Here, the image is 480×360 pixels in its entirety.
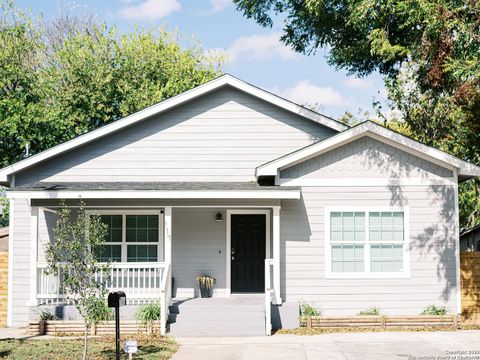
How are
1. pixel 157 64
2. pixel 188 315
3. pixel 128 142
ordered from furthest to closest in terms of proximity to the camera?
pixel 157 64 < pixel 128 142 < pixel 188 315

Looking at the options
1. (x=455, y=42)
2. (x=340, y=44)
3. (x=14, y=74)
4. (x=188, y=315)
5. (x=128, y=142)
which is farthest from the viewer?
(x=14, y=74)

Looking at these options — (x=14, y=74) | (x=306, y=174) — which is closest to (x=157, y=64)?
(x=14, y=74)

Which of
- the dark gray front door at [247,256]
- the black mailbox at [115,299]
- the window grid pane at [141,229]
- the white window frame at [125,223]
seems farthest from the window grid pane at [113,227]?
the black mailbox at [115,299]

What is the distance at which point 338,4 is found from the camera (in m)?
18.5

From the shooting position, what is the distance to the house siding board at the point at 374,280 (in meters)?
15.9

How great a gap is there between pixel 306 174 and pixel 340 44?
19.7 feet

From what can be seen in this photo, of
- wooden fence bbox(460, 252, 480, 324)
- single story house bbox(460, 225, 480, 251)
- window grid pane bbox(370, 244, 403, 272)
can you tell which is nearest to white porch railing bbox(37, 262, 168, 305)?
window grid pane bbox(370, 244, 403, 272)

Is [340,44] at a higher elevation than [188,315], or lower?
higher

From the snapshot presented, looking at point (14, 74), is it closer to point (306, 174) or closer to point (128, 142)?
point (128, 142)

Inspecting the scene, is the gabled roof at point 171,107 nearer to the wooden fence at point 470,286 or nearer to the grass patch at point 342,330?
the wooden fence at point 470,286

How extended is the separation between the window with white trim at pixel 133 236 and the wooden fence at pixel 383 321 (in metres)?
4.73

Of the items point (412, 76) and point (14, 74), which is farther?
point (14, 74)

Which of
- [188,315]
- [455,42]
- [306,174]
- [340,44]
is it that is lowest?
[188,315]

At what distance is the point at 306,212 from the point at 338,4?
6.40m
